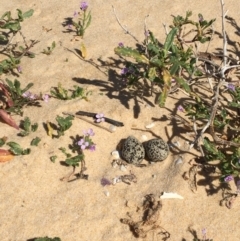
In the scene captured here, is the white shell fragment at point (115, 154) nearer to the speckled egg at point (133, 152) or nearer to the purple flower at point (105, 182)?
the speckled egg at point (133, 152)

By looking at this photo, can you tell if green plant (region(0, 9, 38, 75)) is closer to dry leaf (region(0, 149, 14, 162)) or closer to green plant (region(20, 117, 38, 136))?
green plant (region(20, 117, 38, 136))

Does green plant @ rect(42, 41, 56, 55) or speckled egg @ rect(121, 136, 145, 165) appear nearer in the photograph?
speckled egg @ rect(121, 136, 145, 165)

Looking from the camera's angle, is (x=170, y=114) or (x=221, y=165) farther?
(x=170, y=114)

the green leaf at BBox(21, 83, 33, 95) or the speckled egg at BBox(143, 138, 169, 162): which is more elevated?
the green leaf at BBox(21, 83, 33, 95)

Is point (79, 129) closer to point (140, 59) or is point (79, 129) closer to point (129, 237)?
point (140, 59)

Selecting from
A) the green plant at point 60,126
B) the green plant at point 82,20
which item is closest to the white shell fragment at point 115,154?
the green plant at point 60,126

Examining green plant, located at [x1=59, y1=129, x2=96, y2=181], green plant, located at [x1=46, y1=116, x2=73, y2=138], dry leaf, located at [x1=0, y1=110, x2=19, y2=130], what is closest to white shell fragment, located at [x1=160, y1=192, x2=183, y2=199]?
green plant, located at [x1=59, y1=129, x2=96, y2=181]

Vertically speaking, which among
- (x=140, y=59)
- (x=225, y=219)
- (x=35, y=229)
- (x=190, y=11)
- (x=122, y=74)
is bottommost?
(x=35, y=229)

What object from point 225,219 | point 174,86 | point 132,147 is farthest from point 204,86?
point 225,219

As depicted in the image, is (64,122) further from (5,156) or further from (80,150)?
(5,156)
